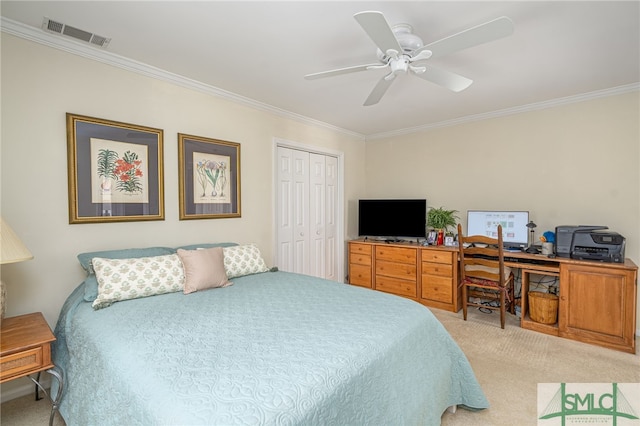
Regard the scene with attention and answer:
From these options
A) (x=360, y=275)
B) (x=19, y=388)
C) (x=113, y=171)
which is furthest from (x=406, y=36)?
(x=19, y=388)

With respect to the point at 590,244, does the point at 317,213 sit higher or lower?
higher

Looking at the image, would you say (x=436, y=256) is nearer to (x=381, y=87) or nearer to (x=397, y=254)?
(x=397, y=254)

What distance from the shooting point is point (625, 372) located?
2.38m

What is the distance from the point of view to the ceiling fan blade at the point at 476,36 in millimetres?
1437

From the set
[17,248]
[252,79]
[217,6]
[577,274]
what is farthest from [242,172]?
[577,274]

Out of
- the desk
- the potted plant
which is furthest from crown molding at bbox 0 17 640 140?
the desk

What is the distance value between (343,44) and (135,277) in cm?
217

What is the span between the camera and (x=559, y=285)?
302 cm

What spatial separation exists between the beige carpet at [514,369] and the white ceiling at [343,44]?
96.3 inches

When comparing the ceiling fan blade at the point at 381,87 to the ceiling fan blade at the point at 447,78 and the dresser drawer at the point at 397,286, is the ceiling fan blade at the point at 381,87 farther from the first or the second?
the dresser drawer at the point at 397,286

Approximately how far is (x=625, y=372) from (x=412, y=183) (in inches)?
116

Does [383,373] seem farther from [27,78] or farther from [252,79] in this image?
[27,78]

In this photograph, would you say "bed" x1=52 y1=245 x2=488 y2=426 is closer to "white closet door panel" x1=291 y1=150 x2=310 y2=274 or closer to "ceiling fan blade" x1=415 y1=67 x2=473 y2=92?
"ceiling fan blade" x1=415 y1=67 x2=473 y2=92

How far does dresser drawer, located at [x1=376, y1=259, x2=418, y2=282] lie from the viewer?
399 centimetres
